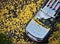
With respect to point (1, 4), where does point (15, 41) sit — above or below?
below

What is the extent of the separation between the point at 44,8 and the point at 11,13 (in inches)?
70.2

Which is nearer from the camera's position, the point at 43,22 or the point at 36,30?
the point at 36,30

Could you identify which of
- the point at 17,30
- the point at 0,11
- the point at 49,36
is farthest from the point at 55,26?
the point at 0,11

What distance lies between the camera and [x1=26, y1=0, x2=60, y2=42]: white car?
51.4 feet

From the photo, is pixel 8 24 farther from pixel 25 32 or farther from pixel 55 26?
pixel 55 26

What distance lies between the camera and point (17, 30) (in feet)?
54.0

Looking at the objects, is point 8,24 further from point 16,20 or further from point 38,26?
point 38,26

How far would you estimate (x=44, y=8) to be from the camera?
16359 mm

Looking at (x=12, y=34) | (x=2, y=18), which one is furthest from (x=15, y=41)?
(x=2, y=18)

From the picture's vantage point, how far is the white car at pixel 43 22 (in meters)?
15.7

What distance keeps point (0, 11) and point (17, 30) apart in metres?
1.44

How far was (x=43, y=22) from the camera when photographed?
52.5 ft

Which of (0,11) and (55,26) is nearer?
(55,26)

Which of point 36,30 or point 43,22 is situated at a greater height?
point 43,22
